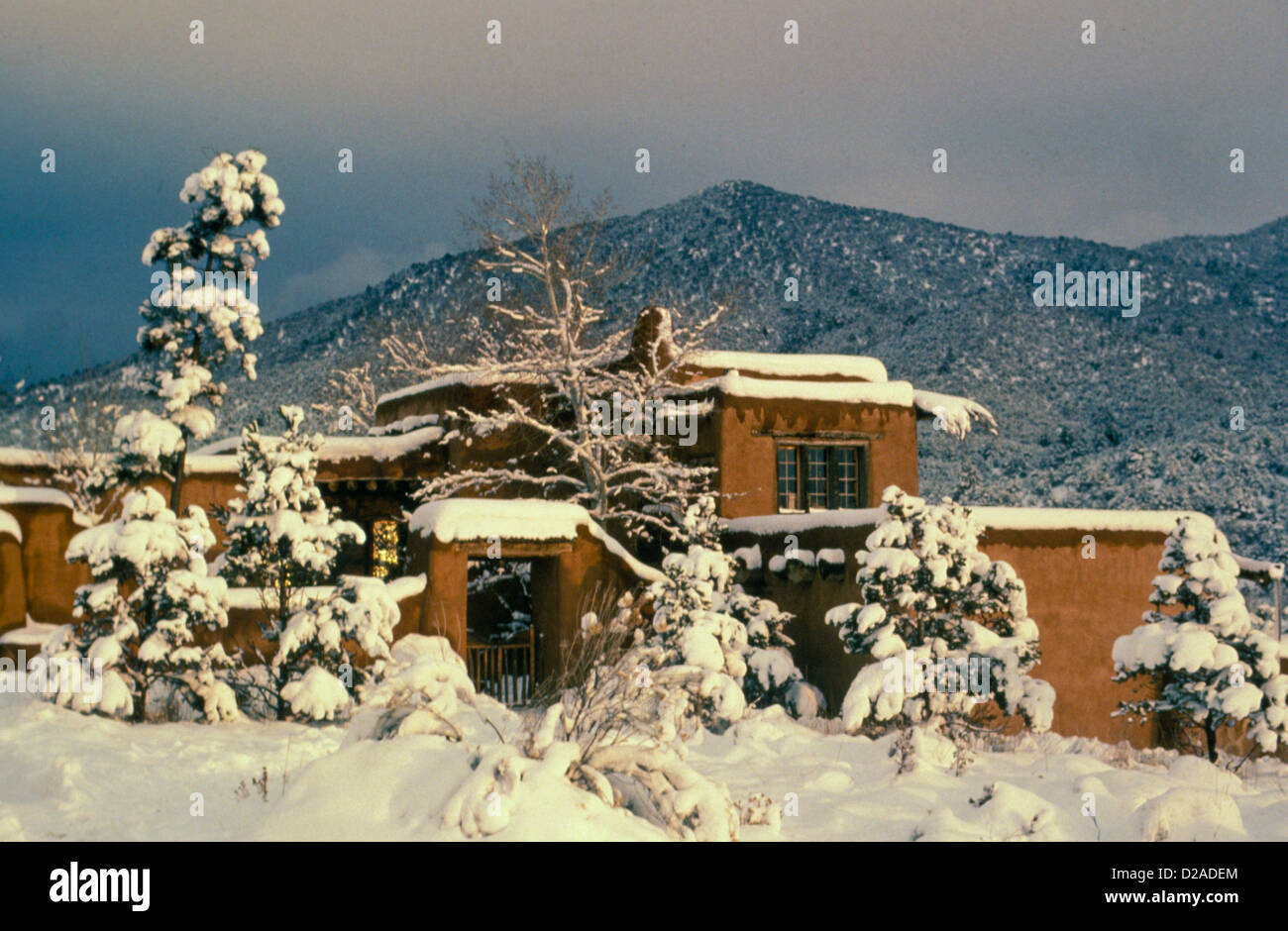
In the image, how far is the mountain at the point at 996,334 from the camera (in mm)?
48781

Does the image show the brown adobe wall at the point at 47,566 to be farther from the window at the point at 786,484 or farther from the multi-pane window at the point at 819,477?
the multi-pane window at the point at 819,477

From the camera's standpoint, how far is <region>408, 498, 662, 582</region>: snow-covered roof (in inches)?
715

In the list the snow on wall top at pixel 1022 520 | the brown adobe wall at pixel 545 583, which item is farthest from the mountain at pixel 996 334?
the brown adobe wall at pixel 545 583

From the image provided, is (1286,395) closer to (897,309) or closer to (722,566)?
(897,309)

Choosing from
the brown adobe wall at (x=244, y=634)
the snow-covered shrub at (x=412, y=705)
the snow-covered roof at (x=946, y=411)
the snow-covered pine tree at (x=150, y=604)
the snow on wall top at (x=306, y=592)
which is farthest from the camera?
the snow-covered roof at (x=946, y=411)

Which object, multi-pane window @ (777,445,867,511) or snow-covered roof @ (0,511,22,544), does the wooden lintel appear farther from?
snow-covered roof @ (0,511,22,544)

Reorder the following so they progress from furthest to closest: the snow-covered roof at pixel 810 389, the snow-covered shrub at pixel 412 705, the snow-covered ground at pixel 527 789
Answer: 1. the snow-covered roof at pixel 810 389
2. the snow-covered shrub at pixel 412 705
3. the snow-covered ground at pixel 527 789

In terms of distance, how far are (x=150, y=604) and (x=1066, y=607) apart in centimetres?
1369

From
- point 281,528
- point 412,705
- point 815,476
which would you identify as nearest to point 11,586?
point 281,528

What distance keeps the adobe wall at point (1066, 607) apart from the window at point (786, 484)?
9.12 ft

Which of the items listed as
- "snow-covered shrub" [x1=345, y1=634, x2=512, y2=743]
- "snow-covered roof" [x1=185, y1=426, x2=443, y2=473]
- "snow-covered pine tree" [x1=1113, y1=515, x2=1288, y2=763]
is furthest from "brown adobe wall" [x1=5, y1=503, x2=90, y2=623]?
"snow-covered pine tree" [x1=1113, y1=515, x2=1288, y2=763]

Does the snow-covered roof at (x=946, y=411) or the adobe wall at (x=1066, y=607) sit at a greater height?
the snow-covered roof at (x=946, y=411)

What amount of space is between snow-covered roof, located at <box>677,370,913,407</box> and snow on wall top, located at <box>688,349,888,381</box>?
64cm

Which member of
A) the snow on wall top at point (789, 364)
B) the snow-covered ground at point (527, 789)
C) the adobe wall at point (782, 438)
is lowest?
the snow-covered ground at point (527, 789)
